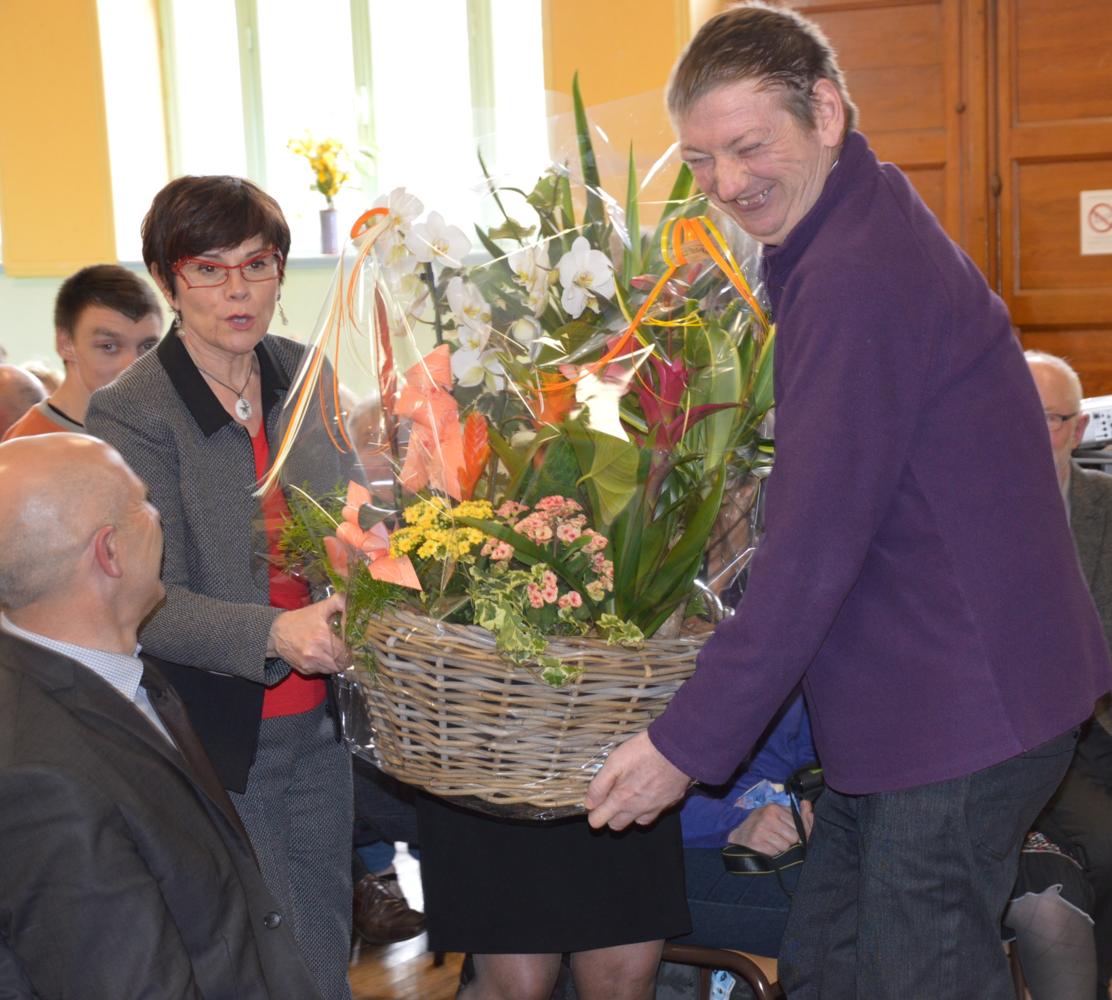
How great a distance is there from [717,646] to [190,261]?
1.09 meters

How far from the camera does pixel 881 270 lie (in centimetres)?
133

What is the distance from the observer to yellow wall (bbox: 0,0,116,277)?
6.60 meters

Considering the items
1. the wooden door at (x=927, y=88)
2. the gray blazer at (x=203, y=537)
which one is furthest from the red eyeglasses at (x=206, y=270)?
the wooden door at (x=927, y=88)

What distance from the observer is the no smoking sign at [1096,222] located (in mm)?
4738

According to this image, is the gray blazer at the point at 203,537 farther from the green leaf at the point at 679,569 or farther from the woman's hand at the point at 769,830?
the woman's hand at the point at 769,830

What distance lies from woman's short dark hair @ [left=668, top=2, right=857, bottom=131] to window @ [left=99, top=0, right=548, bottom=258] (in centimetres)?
499

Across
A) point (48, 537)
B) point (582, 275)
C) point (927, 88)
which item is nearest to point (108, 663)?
point (48, 537)

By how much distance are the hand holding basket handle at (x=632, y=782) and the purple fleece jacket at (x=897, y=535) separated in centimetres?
2

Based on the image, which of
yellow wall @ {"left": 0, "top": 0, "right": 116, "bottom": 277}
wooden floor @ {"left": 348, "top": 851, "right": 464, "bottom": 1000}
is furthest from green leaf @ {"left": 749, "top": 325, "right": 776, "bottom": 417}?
yellow wall @ {"left": 0, "top": 0, "right": 116, "bottom": 277}

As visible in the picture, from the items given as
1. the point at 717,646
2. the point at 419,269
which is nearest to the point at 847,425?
the point at 717,646

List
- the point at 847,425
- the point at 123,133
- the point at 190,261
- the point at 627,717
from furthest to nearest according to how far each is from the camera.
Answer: the point at 123,133
the point at 190,261
the point at 627,717
the point at 847,425

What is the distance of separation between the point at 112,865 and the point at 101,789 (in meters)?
0.09

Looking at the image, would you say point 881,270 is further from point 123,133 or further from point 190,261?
point 123,133

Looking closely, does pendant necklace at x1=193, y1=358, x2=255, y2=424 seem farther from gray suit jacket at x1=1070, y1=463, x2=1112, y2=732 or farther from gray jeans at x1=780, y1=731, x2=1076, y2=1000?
gray suit jacket at x1=1070, y1=463, x2=1112, y2=732
